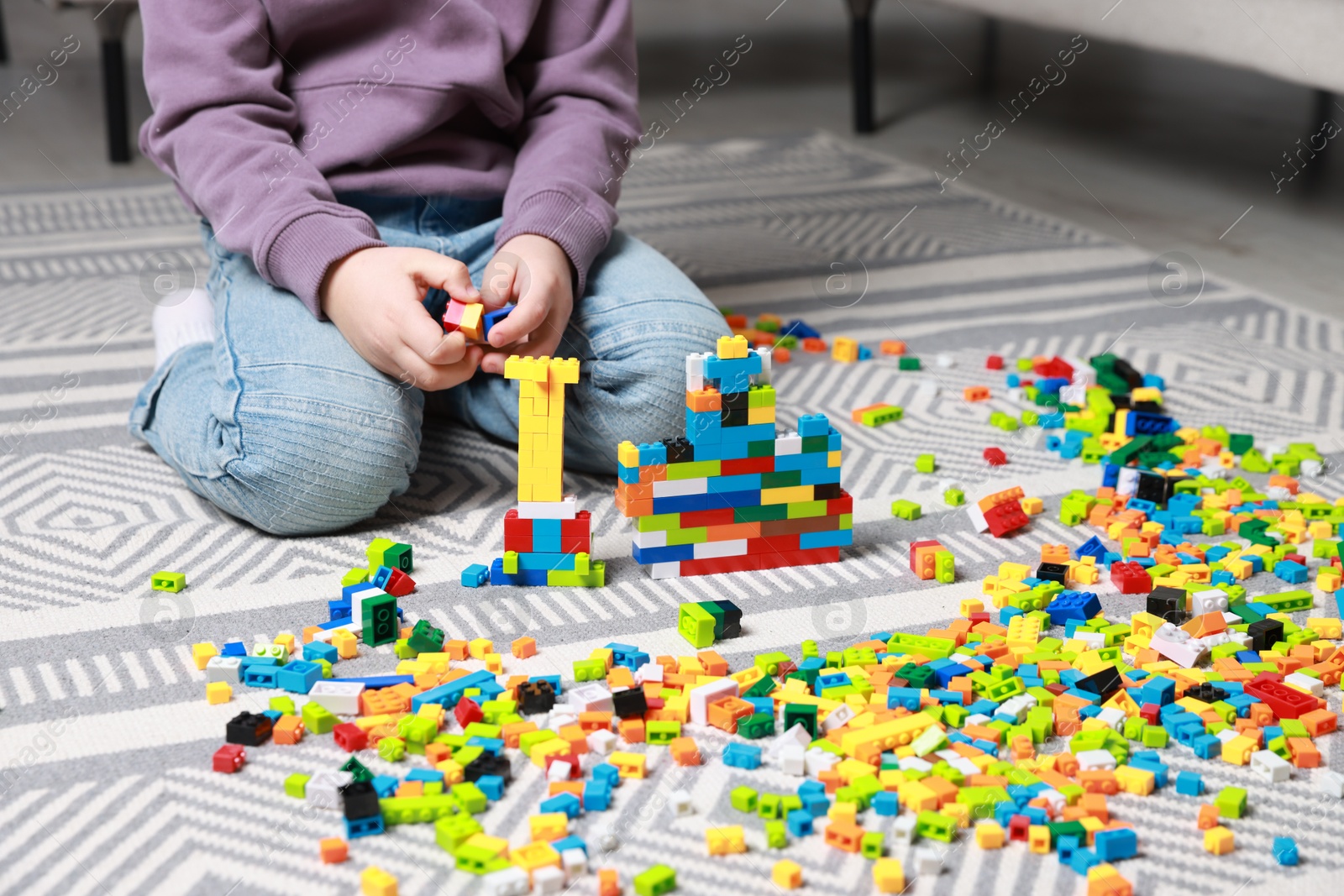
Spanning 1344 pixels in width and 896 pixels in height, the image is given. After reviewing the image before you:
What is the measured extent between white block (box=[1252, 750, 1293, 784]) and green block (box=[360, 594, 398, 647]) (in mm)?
550

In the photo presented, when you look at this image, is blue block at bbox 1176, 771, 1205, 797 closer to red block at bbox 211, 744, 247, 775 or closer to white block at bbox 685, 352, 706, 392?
white block at bbox 685, 352, 706, 392

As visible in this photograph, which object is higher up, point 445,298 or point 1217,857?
point 445,298

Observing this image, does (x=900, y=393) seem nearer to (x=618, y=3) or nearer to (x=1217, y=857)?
(x=618, y=3)

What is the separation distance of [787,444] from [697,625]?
17cm

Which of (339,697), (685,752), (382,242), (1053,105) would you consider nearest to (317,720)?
(339,697)

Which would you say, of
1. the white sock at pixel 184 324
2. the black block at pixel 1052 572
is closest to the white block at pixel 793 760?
the black block at pixel 1052 572

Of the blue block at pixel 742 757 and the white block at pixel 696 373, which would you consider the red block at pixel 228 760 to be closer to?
the blue block at pixel 742 757

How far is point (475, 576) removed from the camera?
978mm

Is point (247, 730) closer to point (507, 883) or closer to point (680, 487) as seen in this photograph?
point (507, 883)

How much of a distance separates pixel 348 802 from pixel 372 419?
15.9 inches

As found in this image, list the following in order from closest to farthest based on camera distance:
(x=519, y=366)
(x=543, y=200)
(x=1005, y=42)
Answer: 1. (x=519, y=366)
2. (x=543, y=200)
3. (x=1005, y=42)

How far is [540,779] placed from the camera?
76 centimetres

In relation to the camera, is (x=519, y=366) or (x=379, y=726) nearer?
(x=379, y=726)

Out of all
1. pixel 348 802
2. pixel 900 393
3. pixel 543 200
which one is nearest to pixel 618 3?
pixel 543 200
